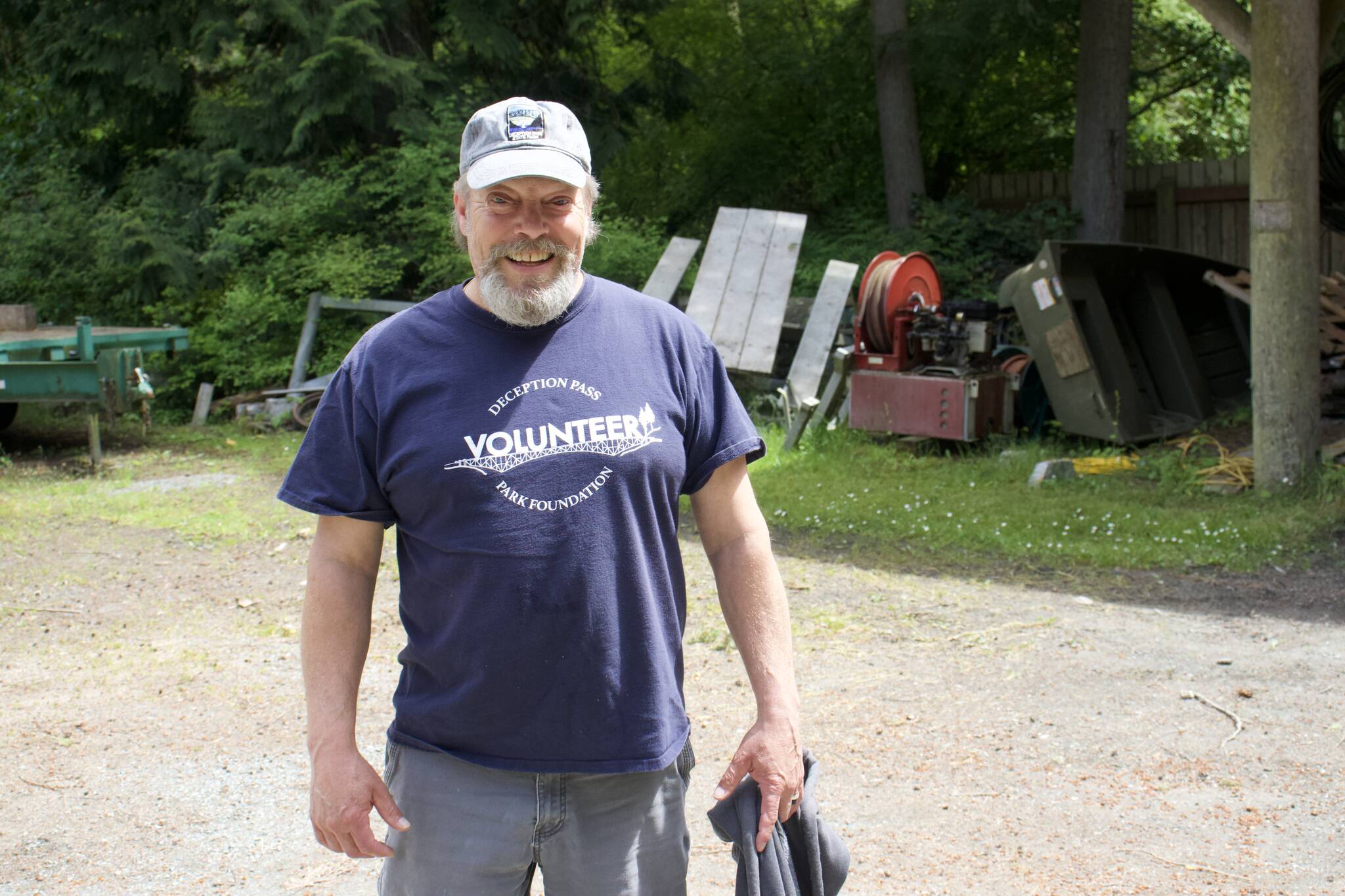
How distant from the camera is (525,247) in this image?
2.24m

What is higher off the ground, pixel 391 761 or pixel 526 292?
pixel 526 292

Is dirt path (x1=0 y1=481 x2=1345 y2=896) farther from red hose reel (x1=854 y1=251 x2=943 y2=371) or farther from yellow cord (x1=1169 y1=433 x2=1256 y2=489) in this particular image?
red hose reel (x1=854 y1=251 x2=943 y2=371)

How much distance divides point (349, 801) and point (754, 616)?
2.63 ft

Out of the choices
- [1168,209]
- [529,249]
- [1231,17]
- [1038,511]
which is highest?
[1231,17]

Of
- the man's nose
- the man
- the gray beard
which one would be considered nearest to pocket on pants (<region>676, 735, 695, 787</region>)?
the man

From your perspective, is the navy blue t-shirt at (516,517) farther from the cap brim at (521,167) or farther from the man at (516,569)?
the cap brim at (521,167)

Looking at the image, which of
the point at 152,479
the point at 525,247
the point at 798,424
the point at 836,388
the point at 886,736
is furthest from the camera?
the point at 836,388

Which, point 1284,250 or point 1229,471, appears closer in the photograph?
point 1284,250

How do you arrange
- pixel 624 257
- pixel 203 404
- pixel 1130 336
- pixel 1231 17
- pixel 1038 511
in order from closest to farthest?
pixel 1038 511
pixel 1231 17
pixel 1130 336
pixel 624 257
pixel 203 404

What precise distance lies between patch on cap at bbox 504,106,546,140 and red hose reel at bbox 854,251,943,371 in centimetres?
804

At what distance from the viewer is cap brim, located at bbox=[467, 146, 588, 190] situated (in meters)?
2.22

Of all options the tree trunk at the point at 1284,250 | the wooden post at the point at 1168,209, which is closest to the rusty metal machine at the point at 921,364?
the tree trunk at the point at 1284,250

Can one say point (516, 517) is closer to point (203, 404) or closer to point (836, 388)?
point (836, 388)

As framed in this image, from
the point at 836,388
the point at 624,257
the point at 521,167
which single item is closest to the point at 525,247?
the point at 521,167
